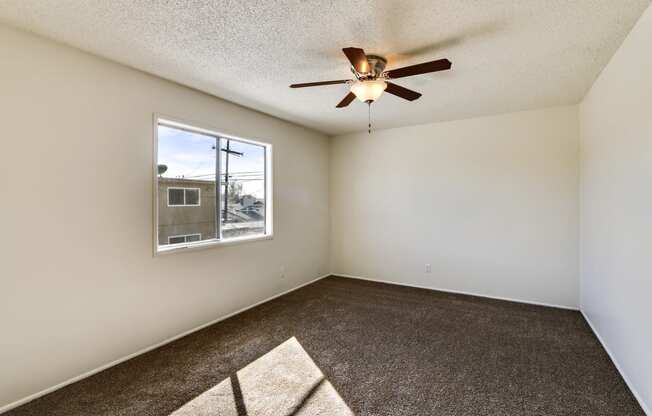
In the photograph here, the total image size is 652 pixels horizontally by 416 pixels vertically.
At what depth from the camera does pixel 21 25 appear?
2.04 m

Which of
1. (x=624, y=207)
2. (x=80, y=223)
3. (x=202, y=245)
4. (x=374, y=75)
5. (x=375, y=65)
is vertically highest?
(x=375, y=65)

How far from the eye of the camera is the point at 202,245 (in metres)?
3.31

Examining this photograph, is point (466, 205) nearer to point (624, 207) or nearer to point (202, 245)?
point (624, 207)

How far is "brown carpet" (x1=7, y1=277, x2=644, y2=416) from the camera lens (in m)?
2.04

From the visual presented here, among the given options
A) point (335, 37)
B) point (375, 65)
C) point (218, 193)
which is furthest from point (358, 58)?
point (218, 193)

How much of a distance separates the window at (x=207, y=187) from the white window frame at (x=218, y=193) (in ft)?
0.03

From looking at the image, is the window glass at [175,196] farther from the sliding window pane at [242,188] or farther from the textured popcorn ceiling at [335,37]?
the textured popcorn ceiling at [335,37]

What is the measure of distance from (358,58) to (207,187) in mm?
2315

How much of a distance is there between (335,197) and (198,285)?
9.48 ft

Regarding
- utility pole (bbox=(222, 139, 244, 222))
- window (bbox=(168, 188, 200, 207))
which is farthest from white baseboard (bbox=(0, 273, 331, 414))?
window (bbox=(168, 188, 200, 207))

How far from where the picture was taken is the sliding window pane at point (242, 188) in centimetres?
372

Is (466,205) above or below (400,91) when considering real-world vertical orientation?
below

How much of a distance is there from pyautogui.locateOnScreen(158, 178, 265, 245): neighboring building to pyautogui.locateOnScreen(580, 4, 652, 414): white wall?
3684mm

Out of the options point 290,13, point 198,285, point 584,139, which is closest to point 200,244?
point 198,285
